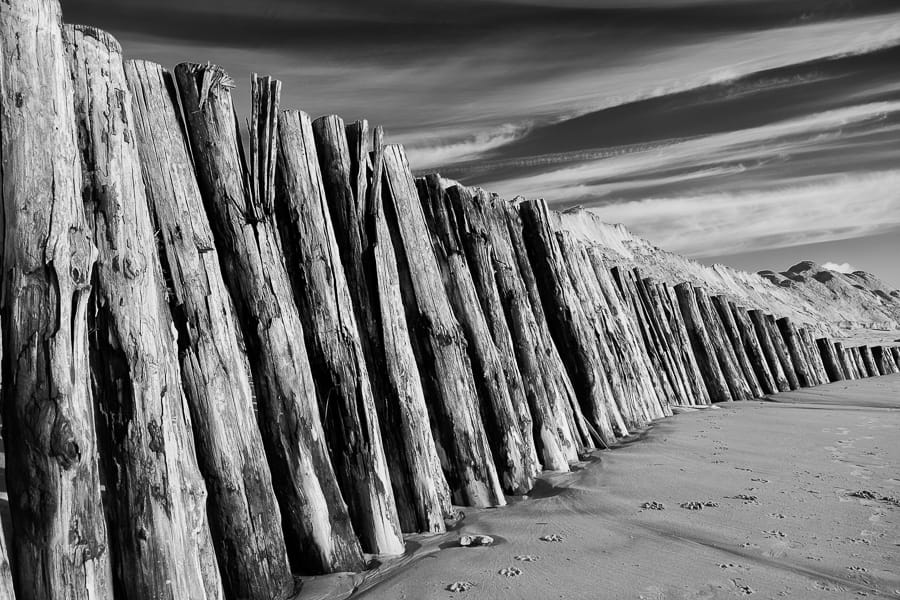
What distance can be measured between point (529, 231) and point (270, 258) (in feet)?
11.3

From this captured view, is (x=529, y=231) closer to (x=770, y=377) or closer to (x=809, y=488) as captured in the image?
(x=809, y=488)

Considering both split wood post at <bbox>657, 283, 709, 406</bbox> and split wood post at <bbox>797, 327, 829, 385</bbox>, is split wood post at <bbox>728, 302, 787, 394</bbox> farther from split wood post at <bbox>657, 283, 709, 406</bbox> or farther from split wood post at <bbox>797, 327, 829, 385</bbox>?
split wood post at <bbox>797, 327, 829, 385</bbox>

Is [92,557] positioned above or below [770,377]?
above

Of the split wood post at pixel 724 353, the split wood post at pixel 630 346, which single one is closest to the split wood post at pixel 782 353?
the split wood post at pixel 724 353

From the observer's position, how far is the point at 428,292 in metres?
4.45

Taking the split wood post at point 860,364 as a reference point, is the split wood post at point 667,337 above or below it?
above

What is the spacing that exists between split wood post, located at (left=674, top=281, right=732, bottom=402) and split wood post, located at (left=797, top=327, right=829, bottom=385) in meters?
3.30

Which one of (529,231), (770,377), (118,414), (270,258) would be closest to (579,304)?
(529,231)

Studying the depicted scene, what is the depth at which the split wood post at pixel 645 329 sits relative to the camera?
27.3 feet

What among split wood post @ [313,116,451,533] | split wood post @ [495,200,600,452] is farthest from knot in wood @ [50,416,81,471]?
split wood post @ [495,200,600,452]

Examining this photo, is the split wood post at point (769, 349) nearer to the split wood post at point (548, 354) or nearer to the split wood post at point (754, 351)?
the split wood post at point (754, 351)

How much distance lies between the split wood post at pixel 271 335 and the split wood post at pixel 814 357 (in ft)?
35.9

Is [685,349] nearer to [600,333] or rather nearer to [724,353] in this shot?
[724,353]

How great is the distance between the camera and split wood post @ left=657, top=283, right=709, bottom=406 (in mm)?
9062
